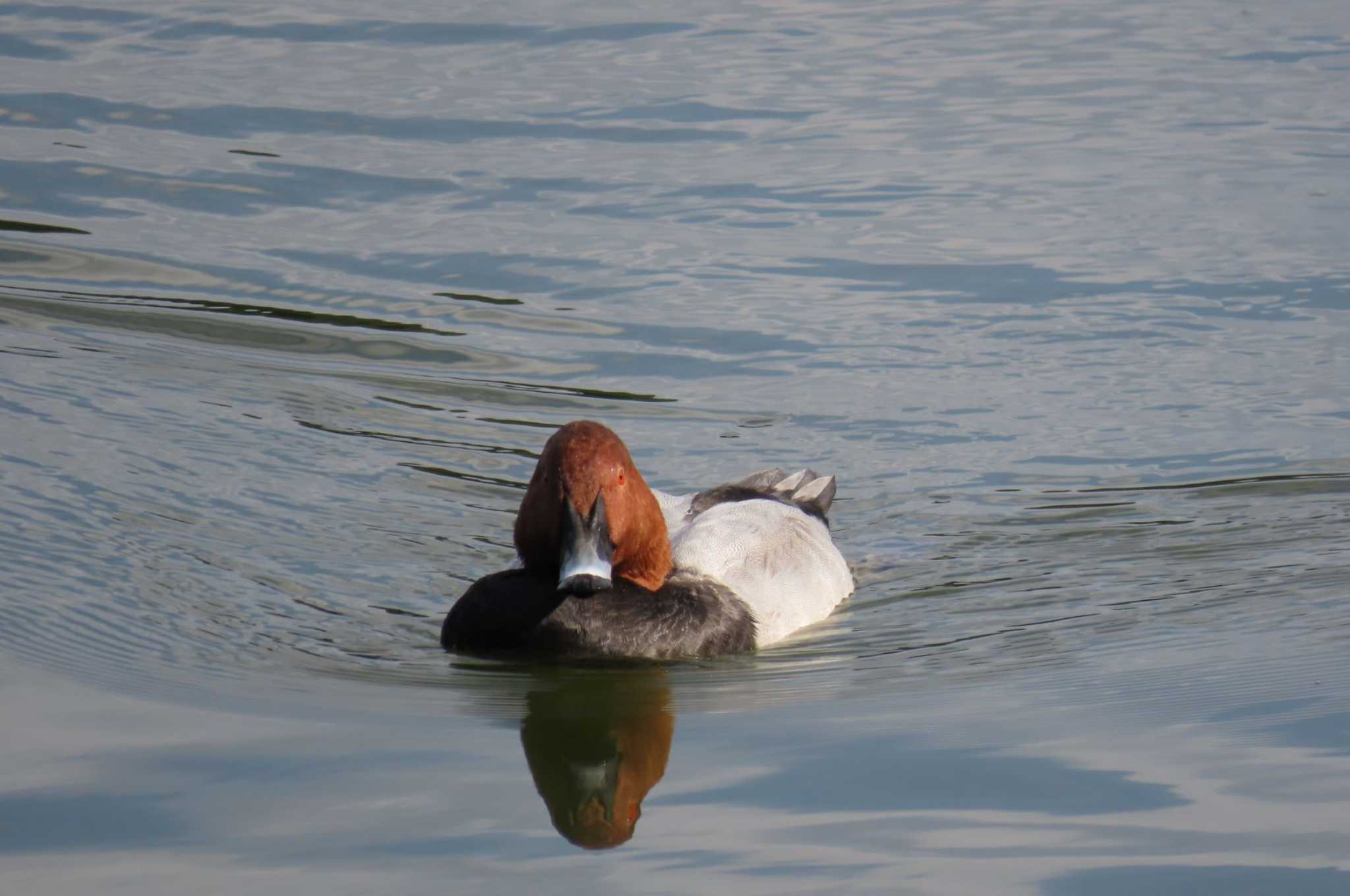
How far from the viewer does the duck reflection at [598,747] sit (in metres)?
5.38

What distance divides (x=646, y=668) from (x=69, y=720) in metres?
2.07

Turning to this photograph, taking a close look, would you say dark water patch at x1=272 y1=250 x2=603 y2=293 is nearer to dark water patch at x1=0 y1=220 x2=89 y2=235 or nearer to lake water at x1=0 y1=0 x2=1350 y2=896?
lake water at x1=0 y1=0 x2=1350 y2=896

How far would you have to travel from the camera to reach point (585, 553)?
6.92 meters

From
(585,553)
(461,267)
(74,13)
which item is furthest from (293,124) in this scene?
(585,553)

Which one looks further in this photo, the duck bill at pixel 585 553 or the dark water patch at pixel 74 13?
the dark water patch at pixel 74 13

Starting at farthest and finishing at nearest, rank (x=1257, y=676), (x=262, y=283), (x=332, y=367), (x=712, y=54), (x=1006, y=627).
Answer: (x=712, y=54), (x=262, y=283), (x=332, y=367), (x=1006, y=627), (x=1257, y=676)

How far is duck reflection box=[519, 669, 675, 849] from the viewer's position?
5.38 metres

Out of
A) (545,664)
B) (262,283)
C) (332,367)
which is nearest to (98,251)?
(262,283)

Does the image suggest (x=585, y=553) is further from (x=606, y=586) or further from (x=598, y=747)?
(x=598, y=747)

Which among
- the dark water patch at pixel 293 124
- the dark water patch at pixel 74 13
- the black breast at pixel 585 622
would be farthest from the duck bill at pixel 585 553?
the dark water patch at pixel 74 13

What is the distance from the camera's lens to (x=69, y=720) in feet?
20.0

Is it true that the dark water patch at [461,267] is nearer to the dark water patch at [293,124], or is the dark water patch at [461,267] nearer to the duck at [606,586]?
the dark water patch at [293,124]

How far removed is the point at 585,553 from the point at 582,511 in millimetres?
169

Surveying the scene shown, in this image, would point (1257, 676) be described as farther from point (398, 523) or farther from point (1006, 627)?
point (398, 523)
